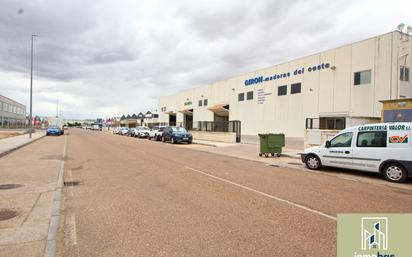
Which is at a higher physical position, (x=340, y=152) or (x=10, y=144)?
(x=340, y=152)

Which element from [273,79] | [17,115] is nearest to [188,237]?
[273,79]

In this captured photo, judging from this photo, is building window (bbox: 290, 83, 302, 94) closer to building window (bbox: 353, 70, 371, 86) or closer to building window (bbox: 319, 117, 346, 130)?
building window (bbox: 319, 117, 346, 130)

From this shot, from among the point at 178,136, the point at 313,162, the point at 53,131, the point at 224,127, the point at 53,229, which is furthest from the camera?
the point at 53,131

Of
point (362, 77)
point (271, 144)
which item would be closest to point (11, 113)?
point (271, 144)

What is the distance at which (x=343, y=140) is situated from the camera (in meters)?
10.8

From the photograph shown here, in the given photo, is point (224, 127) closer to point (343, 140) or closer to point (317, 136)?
point (317, 136)

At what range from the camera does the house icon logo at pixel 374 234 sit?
327 cm

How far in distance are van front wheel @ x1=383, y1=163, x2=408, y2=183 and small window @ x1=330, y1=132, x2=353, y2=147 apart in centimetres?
156

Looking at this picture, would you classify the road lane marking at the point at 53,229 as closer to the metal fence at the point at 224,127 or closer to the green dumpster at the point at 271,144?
the green dumpster at the point at 271,144

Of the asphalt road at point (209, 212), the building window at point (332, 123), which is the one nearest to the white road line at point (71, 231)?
the asphalt road at point (209, 212)

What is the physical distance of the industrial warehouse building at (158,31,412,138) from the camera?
75.8 feet

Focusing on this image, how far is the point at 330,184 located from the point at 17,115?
120 metres

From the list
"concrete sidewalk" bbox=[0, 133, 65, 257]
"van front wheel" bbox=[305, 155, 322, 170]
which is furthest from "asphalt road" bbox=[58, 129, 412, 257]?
"van front wheel" bbox=[305, 155, 322, 170]

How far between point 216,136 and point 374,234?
95.3ft
